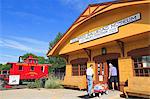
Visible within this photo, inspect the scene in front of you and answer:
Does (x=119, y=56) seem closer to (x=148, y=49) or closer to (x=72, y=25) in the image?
(x=148, y=49)

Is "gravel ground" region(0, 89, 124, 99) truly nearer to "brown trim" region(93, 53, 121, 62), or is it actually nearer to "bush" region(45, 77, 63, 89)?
"brown trim" region(93, 53, 121, 62)

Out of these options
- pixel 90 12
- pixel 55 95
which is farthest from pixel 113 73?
pixel 90 12

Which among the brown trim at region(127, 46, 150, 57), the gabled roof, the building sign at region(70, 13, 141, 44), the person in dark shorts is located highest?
the gabled roof

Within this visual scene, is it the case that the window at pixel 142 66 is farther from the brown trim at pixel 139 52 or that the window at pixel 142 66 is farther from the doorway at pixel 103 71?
the doorway at pixel 103 71

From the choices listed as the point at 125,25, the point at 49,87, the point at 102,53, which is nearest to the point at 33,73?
the point at 49,87

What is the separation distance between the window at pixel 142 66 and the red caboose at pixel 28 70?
14.7 meters

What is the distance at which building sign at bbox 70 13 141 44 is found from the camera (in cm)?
1077

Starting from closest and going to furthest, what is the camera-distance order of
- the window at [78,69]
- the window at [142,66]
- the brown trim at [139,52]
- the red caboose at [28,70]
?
1. the brown trim at [139,52]
2. the window at [142,66]
3. the window at [78,69]
4. the red caboose at [28,70]

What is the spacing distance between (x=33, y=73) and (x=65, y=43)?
8.06 meters

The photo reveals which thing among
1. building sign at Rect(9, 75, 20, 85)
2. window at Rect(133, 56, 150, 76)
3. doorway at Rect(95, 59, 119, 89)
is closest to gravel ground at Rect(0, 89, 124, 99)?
window at Rect(133, 56, 150, 76)

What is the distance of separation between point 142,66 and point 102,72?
3672 millimetres

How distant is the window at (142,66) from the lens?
10695mm

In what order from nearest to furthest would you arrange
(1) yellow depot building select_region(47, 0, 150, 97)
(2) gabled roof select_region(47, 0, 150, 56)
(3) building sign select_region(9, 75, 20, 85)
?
(1) yellow depot building select_region(47, 0, 150, 97) → (2) gabled roof select_region(47, 0, 150, 56) → (3) building sign select_region(9, 75, 20, 85)

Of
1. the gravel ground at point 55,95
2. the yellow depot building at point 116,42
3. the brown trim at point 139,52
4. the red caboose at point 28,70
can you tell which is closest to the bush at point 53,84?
the yellow depot building at point 116,42
